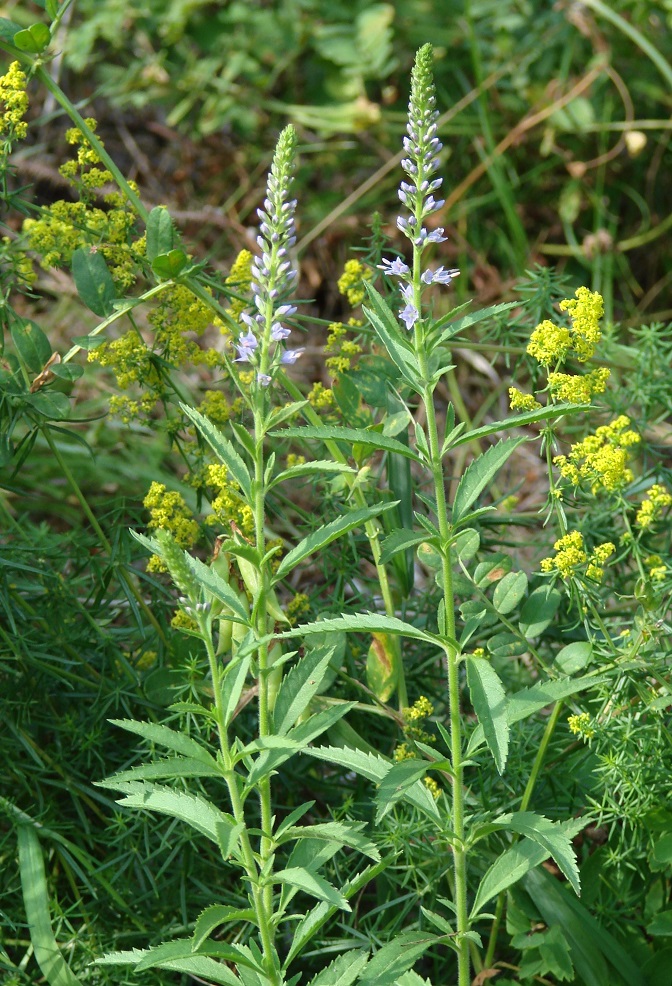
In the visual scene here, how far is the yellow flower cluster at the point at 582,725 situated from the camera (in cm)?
152

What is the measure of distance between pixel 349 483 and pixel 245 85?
255 centimetres

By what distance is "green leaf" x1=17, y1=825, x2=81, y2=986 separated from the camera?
154 centimetres

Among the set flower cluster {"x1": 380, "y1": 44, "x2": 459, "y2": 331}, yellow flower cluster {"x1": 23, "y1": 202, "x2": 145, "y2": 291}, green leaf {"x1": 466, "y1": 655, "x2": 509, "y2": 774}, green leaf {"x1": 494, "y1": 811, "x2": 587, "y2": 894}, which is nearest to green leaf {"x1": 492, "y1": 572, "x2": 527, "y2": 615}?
green leaf {"x1": 466, "y1": 655, "x2": 509, "y2": 774}

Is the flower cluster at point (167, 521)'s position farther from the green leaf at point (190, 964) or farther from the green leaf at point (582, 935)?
the green leaf at point (582, 935)

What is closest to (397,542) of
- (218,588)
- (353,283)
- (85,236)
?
(218,588)

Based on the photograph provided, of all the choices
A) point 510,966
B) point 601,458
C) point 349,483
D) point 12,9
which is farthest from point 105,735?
point 12,9

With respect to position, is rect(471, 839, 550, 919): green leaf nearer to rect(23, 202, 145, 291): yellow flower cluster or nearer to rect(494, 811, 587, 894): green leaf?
rect(494, 811, 587, 894): green leaf

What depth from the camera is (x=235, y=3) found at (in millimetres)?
3764

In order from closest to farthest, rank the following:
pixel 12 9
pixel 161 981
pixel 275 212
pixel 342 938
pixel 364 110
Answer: pixel 275 212 → pixel 161 981 → pixel 342 938 → pixel 364 110 → pixel 12 9

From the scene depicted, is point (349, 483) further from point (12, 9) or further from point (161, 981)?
point (12, 9)

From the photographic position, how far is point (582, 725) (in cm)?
152

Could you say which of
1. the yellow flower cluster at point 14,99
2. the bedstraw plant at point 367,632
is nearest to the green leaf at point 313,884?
the bedstraw plant at point 367,632

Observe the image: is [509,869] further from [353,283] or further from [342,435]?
[353,283]

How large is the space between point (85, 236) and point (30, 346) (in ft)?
0.70
